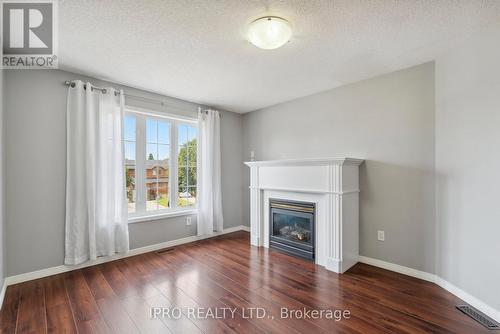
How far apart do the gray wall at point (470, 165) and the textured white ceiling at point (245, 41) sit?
0.27 m

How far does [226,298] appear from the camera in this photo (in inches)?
86.7

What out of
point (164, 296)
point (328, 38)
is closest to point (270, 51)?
point (328, 38)

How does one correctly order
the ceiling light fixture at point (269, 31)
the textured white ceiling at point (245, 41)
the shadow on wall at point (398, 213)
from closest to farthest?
the textured white ceiling at point (245, 41) < the ceiling light fixture at point (269, 31) < the shadow on wall at point (398, 213)

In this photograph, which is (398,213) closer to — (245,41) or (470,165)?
(470,165)

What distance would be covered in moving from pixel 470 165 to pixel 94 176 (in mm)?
4005

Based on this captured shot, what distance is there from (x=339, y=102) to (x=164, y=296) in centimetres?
320

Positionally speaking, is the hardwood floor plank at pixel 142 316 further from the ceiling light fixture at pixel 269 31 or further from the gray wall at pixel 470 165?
the gray wall at pixel 470 165

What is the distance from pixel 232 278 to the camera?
2613 millimetres

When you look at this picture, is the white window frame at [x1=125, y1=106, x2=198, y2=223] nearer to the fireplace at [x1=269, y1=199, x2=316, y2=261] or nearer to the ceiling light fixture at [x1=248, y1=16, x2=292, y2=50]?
the fireplace at [x1=269, y1=199, x2=316, y2=261]

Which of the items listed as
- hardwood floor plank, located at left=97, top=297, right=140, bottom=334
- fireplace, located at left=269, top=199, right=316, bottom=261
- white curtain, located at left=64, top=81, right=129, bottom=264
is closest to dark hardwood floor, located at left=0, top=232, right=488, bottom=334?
hardwood floor plank, located at left=97, top=297, right=140, bottom=334

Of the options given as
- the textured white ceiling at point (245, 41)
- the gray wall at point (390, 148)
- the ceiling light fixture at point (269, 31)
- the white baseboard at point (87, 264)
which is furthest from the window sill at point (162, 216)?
the ceiling light fixture at point (269, 31)

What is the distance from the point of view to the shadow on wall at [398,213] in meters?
2.56

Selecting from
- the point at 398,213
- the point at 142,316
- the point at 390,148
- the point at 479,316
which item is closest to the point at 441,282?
the point at 479,316

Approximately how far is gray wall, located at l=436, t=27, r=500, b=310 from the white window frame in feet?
11.4
